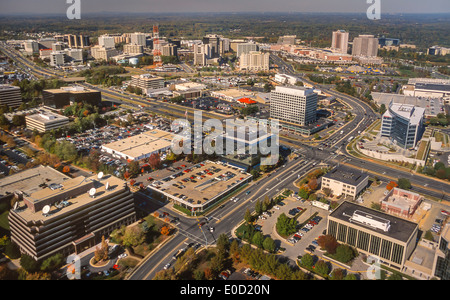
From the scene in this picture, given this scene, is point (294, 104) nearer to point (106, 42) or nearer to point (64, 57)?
point (64, 57)

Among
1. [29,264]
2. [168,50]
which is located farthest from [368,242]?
[168,50]

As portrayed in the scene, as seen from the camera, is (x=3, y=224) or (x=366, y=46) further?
(x=366, y=46)

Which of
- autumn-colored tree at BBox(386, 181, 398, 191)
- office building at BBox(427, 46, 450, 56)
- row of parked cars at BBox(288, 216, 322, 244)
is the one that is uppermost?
office building at BBox(427, 46, 450, 56)

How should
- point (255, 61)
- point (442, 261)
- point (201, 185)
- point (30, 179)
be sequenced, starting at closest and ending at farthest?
1. point (442, 261)
2. point (30, 179)
3. point (201, 185)
4. point (255, 61)

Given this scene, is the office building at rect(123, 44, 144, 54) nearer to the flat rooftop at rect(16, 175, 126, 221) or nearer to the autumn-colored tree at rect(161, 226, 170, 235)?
the flat rooftop at rect(16, 175, 126, 221)

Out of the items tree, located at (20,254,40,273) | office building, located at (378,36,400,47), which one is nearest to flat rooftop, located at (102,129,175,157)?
tree, located at (20,254,40,273)

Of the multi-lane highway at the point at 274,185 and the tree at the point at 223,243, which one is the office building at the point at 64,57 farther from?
the tree at the point at 223,243

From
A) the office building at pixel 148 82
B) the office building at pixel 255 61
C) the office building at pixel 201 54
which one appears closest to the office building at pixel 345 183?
the office building at pixel 148 82
